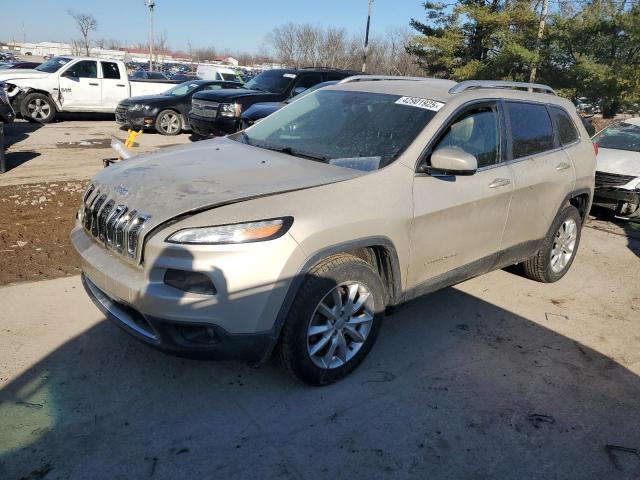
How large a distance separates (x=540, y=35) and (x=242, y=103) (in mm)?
14979

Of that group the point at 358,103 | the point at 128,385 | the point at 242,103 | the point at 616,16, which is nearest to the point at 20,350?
the point at 128,385

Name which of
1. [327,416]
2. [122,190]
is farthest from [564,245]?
[122,190]

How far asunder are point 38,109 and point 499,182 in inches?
553

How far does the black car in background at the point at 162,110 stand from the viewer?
13.1 meters

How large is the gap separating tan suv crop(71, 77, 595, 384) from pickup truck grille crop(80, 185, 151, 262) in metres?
0.01

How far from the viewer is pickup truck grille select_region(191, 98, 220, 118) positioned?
35.7 ft

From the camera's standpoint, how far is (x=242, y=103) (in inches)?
432

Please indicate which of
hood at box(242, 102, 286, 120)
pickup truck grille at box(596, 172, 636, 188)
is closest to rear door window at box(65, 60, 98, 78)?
hood at box(242, 102, 286, 120)

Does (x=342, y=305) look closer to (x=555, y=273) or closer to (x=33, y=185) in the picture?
(x=555, y=273)

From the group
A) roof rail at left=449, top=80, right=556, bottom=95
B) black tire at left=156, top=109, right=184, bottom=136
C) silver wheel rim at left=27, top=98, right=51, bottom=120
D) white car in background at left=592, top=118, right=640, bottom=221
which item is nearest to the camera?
roof rail at left=449, top=80, right=556, bottom=95

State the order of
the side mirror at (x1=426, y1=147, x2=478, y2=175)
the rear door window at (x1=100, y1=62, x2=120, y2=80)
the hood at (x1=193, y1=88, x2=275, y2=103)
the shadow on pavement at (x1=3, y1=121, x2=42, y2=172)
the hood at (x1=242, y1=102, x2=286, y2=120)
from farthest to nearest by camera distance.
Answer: the rear door window at (x1=100, y1=62, x2=120, y2=80) → the hood at (x1=193, y1=88, x2=275, y2=103) → the shadow on pavement at (x1=3, y1=121, x2=42, y2=172) → the hood at (x1=242, y1=102, x2=286, y2=120) → the side mirror at (x1=426, y1=147, x2=478, y2=175)

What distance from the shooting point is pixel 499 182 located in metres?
3.92

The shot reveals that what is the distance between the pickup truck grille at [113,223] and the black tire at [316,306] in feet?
2.91

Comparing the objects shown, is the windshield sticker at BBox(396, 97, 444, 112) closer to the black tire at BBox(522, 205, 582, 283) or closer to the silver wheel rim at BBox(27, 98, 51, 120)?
the black tire at BBox(522, 205, 582, 283)
